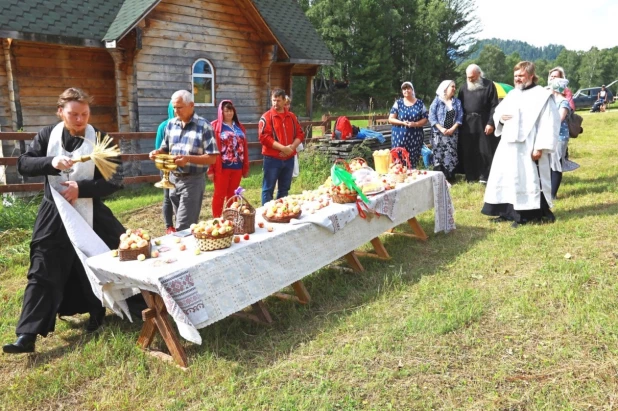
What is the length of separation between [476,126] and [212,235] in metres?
6.77

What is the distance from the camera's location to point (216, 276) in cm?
351

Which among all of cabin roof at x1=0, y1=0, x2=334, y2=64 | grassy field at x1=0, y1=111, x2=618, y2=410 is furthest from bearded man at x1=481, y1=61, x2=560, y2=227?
cabin roof at x1=0, y1=0, x2=334, y2=64

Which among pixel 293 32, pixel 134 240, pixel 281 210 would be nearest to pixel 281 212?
pixel 281 210

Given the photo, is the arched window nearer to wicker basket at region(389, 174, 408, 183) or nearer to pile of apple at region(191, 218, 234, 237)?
wicker basket at region(389, 174, 408, 183)

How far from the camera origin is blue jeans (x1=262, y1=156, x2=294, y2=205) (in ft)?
22.2

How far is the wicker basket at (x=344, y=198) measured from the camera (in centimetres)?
503

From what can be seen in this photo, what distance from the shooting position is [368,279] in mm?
5145

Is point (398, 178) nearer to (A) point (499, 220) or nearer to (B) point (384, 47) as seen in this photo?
(A) point (499, 220)

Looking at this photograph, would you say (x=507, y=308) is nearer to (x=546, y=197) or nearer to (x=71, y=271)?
(x=546, y=197)

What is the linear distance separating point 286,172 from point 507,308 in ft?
11.7

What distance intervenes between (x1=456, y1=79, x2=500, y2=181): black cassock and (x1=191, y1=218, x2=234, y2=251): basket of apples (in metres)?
6.52

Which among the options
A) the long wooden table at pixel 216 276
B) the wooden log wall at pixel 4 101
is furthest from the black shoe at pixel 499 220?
the wooden log wall at pixel 4 101

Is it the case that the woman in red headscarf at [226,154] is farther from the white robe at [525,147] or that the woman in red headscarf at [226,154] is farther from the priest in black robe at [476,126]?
the priest in black robe at [476,126]

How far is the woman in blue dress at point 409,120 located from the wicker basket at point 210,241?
5264mm
